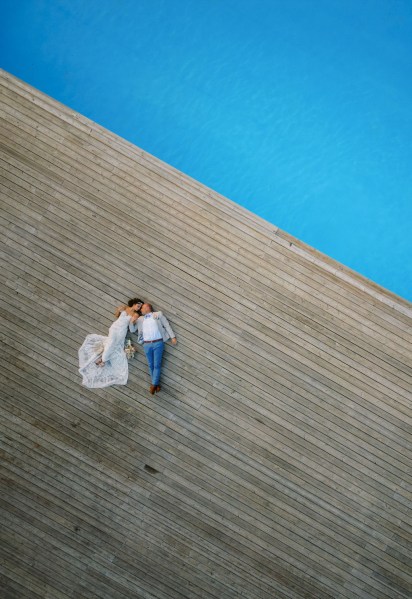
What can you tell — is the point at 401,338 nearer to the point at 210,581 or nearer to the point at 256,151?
the point at 256,151

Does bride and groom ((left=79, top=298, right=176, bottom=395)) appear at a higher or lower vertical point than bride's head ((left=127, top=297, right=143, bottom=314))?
lower

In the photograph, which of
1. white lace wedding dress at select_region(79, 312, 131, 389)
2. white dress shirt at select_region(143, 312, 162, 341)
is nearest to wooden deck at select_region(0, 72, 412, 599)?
white lace wedding dress at select_region(79, 312, 131, 389)

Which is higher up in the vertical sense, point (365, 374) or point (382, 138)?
point (382, 138)

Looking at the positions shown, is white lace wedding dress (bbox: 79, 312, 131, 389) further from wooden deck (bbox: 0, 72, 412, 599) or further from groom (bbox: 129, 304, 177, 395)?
groom (bbox: 129, 304, 177, 395)

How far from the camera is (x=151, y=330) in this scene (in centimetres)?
493

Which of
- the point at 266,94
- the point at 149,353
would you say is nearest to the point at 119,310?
the point at 149,353

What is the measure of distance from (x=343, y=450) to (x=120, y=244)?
3676 mm

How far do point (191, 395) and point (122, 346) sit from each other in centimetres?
103

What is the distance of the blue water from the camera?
587 centimetres

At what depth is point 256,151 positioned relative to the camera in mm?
5992

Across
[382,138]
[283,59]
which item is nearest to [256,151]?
[283,59]

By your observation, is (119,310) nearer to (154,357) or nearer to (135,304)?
(135,304)

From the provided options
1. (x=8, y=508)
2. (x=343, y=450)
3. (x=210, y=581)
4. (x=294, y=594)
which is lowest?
(x=8, y=508)

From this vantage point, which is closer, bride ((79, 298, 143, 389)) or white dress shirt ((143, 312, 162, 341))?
white dress shirt ((143, 312, 162, 341))
